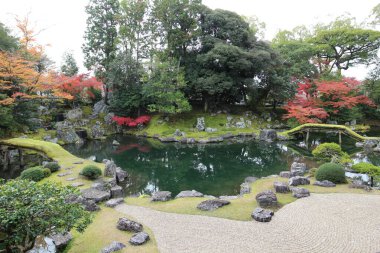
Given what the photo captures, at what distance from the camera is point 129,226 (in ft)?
25.8

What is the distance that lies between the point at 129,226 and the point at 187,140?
63.8ft

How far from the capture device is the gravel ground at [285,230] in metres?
6.70

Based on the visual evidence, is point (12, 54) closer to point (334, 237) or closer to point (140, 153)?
point (140, 153)

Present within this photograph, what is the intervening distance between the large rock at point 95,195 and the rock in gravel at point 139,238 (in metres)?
4.22

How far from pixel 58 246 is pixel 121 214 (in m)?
2.51

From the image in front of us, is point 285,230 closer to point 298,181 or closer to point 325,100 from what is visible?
point 298,181

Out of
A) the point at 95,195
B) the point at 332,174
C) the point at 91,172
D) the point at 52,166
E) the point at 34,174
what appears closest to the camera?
the point at 95,195

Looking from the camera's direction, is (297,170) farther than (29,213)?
Yes

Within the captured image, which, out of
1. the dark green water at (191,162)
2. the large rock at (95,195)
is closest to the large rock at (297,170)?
the dark green water at (191,162)

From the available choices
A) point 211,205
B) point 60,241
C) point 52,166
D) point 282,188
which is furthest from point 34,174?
point 282,188

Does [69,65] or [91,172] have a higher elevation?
[69,65]

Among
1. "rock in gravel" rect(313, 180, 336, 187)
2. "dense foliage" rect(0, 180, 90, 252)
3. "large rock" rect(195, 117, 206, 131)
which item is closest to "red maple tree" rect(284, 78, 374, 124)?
"large rock" rect(195, 117, 206, 131)

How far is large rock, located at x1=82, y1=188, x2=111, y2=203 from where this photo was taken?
10875 millimetres

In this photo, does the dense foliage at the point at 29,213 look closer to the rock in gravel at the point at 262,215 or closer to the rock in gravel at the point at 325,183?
the rock in gravel at the point at 262,215
